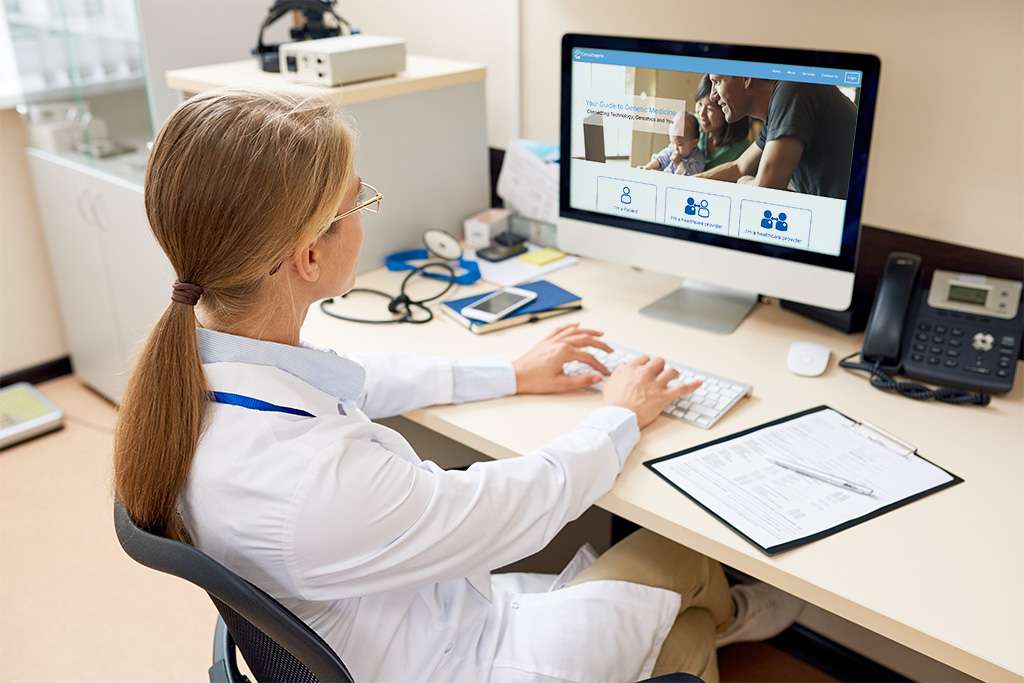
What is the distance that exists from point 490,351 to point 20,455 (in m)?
1.77

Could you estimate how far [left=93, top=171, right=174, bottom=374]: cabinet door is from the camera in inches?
86.0

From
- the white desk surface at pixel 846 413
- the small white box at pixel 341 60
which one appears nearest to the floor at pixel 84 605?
the white desk surface at pixel 846 413

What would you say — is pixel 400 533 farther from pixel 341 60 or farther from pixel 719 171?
pixel 341 60

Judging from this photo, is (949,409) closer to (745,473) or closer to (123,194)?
(745,473)

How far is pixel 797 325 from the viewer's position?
157 centimetres

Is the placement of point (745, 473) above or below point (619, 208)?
below

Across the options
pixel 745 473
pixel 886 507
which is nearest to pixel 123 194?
pixel 745 473

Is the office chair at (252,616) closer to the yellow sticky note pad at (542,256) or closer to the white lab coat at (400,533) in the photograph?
the white lab coat at (400,533)

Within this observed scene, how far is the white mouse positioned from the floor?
2.40 ft

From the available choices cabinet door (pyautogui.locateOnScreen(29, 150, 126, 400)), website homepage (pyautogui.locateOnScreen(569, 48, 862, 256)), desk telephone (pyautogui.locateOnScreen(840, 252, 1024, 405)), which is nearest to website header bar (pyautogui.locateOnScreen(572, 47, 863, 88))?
website homepage (pyautogui.locateOnScreen(569, 48, 862, 256))

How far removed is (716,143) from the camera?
143 cm

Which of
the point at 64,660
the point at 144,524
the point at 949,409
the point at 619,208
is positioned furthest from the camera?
the point at 64,660

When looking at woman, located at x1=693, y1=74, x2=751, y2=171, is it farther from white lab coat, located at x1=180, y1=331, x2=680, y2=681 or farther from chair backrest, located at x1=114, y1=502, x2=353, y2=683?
chair backrest, located at x1=114, y1=502, x2=353, y2=683

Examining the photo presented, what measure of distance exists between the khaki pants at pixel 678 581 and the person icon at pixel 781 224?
0.55 m
